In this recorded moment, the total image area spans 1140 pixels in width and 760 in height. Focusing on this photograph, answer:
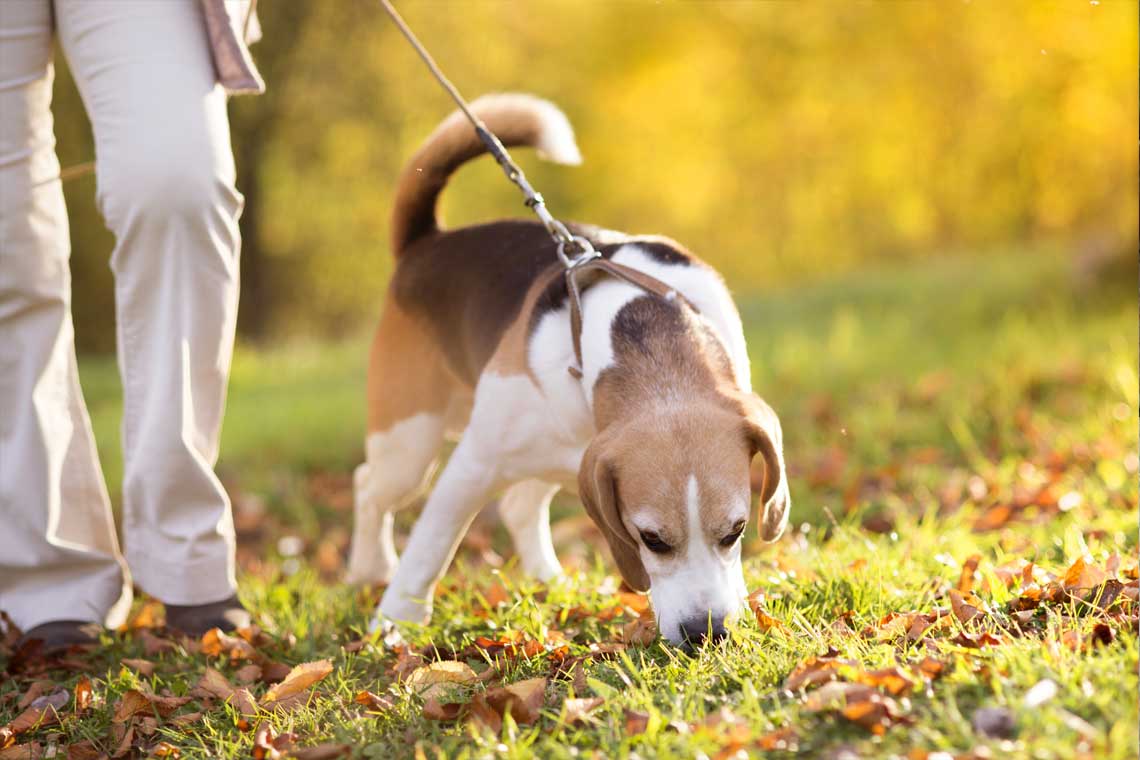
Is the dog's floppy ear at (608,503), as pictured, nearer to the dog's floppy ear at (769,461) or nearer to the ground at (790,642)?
the ground at (790,642)

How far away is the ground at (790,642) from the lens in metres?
2.26

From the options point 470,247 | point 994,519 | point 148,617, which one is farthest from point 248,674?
point 994,519

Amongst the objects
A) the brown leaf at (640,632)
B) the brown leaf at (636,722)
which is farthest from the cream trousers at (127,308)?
the brown leaf at (636,722)

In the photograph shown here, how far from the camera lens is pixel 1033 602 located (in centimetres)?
291

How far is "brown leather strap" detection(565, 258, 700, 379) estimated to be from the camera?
129 inches

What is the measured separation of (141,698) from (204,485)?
0.71 meters

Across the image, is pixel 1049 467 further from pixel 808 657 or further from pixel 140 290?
pixel 140 290

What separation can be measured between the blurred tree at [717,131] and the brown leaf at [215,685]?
8.35 m

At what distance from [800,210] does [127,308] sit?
17224mm

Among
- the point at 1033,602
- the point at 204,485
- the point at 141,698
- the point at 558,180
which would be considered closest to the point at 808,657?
the point at 1033,602

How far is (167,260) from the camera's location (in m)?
3.41

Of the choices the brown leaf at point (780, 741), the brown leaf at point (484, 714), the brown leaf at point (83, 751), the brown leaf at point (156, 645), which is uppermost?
the brown leaf at point (780, 741)

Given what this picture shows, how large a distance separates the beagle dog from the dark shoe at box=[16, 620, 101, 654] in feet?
2.87

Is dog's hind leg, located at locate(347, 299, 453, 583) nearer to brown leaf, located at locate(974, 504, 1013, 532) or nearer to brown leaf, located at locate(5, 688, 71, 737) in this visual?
brown leaf, located at locate(5, 688, 71, 737)
